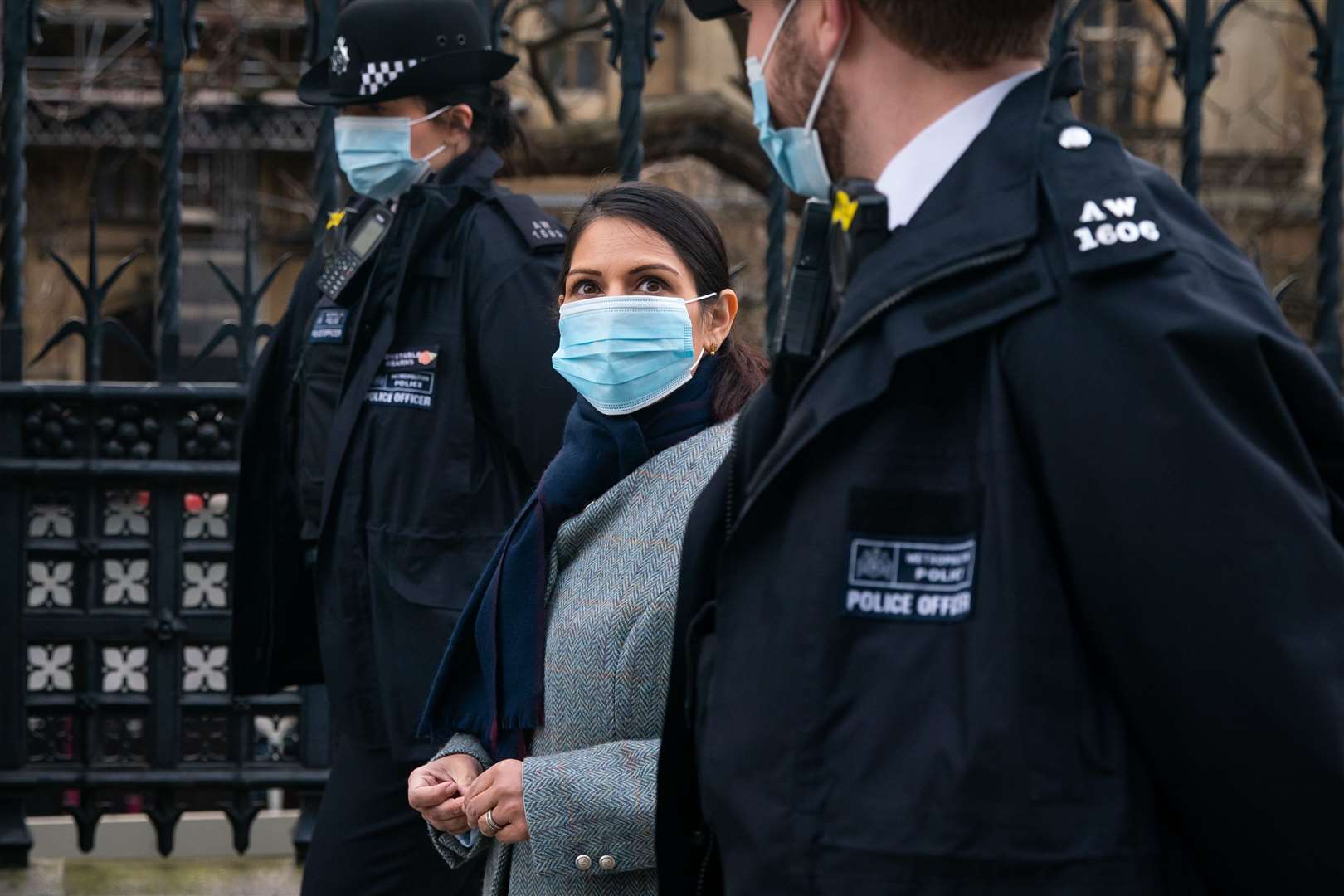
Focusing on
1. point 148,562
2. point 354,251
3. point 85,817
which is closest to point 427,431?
point 354,251

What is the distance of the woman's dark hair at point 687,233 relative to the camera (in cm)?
292

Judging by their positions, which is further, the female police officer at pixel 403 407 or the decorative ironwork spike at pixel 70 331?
the decorative ironwork spike at pixel 70 331

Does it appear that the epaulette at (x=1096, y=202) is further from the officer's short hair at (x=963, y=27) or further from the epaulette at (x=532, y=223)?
the epaulette at (x=532, y=223)

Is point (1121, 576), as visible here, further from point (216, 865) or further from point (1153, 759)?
point (216, 865)

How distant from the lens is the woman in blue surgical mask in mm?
2514

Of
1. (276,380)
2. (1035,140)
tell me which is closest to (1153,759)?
(1035,140)

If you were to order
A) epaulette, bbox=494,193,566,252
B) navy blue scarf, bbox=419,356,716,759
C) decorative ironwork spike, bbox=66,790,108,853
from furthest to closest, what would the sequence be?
decorative ironwork spike, bbox=66,790,108,853
epaulette, bbox=494,193,566,252
navy blue scarf, bbox=419,356,716,759

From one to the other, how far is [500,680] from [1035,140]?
1.37 meters

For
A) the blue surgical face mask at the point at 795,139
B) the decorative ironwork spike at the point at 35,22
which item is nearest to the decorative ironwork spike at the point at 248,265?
the decorative ironwork spike at the point at 35,22

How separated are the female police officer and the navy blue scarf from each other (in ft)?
2.43

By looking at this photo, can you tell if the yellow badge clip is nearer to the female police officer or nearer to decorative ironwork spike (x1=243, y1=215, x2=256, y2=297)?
the female police officer

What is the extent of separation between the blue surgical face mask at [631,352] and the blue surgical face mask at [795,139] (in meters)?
→ 0.82

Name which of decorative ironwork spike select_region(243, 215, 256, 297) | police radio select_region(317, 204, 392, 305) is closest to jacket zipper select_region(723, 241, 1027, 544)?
police radio select_region(317, 204, 392, 305)

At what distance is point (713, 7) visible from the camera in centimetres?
223
